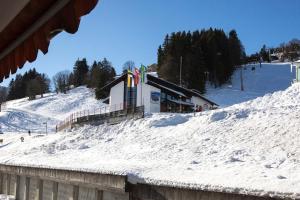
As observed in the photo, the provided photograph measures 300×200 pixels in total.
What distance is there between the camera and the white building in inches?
1730

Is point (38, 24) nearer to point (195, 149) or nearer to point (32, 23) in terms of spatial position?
point (32, 23)

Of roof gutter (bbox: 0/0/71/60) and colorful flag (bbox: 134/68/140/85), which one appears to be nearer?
roof gutter (bbox: 0/0/71/60)

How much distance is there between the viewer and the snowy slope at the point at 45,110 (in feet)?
218

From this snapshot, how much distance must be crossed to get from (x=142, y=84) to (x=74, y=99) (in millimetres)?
43342

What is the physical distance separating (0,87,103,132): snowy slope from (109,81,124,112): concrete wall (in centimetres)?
1613

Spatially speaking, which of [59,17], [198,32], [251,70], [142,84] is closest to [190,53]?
[198,32]

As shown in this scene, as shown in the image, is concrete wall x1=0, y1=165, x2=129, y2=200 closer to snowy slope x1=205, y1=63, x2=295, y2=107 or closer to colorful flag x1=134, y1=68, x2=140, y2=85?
colorful flag x1=134, y1=68, x2=140, y2=85

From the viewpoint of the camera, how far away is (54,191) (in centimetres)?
1728

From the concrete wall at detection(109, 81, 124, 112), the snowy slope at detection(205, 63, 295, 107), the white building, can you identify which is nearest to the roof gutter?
the white building

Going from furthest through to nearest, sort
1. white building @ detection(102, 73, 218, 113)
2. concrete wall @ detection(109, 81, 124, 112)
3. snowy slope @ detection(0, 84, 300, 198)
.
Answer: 1. concrete wall @ detection(109, 81, 124, 112)
2. white building @ detection(102, 73, 218, 113)
3. snowy slope @ detection(0, 84, 300, 198)

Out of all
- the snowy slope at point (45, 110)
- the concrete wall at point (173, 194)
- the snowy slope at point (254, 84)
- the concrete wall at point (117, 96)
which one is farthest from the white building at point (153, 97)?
the concrete wall at point (173, 194)

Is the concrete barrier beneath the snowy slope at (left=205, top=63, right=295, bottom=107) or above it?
beneath

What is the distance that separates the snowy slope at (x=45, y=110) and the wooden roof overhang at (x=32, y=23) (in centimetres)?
5916

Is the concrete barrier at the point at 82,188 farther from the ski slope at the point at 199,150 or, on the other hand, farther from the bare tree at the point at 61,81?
the bare tree at the point at 61,81
